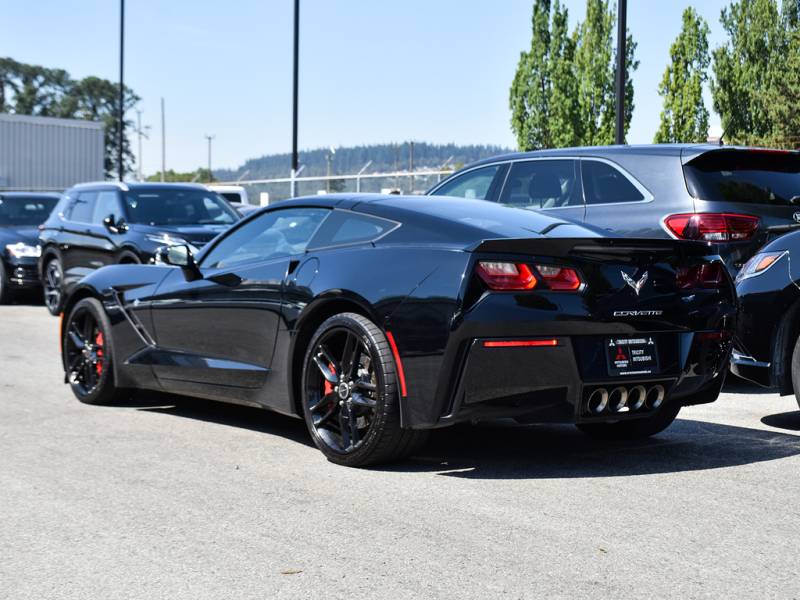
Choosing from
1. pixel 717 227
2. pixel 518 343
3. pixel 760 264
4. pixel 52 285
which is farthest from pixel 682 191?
pixel 52 285

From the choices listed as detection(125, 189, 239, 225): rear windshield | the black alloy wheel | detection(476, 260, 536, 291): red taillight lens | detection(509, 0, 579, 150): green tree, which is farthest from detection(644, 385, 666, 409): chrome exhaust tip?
detection(509, 0, 579, 150): green tree

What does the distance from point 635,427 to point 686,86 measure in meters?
39.7

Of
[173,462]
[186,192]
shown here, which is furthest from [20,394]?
[186,192]

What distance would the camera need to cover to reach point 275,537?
14.5 ft

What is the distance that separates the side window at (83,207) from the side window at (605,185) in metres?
7.77

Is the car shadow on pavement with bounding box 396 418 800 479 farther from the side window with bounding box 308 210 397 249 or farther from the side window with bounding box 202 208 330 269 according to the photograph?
the side window with bounding box 202 208 330 269

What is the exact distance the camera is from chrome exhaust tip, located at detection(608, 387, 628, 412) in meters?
5.49

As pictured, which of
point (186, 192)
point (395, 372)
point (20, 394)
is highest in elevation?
point (186, 192)

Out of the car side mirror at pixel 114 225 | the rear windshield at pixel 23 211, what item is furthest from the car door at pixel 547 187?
the rear windshield at pixel 23 211

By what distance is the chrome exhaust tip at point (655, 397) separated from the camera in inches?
222

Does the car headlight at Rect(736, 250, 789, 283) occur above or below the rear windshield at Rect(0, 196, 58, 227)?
below

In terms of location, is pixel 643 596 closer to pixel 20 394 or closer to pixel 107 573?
pixel 107 573

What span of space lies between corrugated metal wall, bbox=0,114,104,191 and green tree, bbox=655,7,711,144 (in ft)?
86.7

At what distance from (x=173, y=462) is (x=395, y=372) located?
4.27 feet
